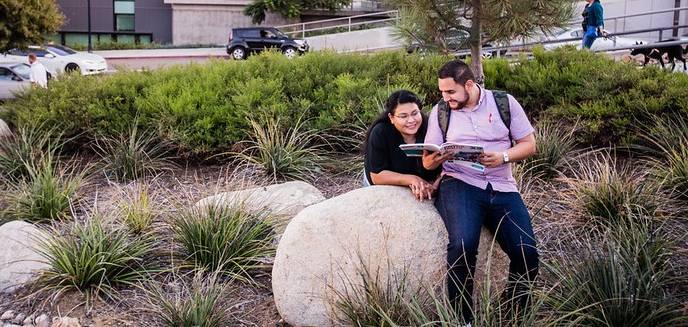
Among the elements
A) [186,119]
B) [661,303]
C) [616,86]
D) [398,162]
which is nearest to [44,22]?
[186,119]

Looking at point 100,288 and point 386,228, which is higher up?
point 386,228

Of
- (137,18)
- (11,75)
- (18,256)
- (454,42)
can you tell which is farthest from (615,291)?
(137,18)

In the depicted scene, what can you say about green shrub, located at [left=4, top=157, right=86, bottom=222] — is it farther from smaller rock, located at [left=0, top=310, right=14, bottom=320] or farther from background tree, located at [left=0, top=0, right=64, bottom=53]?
background tree, located at [left=0, top=0, right=64, bottom=53]

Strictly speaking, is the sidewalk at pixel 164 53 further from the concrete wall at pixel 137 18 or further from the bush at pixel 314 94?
the bush at pixel 314 94

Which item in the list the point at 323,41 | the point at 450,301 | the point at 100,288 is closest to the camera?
the point at 450,301

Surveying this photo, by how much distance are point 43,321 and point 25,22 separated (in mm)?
17162

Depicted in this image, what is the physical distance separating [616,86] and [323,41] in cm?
2768

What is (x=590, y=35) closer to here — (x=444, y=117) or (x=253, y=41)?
(x=444, y=117)

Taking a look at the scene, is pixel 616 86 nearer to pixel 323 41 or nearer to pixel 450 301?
pixel 450 301

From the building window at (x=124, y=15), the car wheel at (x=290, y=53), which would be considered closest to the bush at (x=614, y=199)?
the car wheel at (x=290, y=53)

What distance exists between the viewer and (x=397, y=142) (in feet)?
15.5

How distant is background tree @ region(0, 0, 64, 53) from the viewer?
1977cm

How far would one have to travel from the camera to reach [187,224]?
17.9ft

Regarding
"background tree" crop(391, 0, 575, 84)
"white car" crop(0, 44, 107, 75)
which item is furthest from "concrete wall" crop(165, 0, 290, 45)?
"background tree" crop(391, 0, 575, 84)
